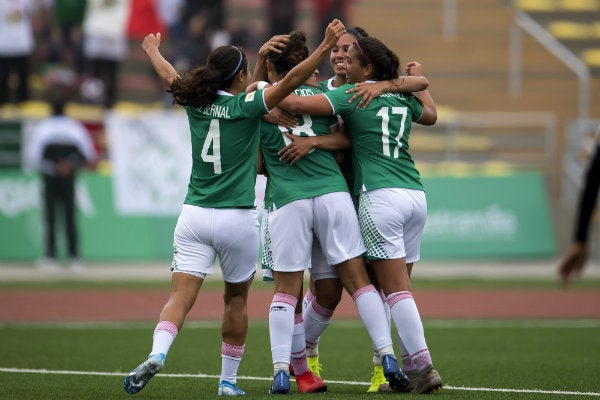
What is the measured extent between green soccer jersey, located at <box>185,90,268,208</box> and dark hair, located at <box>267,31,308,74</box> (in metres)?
0.49

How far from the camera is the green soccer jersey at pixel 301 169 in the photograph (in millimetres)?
8032

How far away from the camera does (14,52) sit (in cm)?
2316

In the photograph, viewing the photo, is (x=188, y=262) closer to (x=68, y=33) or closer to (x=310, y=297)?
(x=310, y=297)

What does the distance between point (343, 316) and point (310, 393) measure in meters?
6.56

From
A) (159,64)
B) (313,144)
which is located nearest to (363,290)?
(313,144)

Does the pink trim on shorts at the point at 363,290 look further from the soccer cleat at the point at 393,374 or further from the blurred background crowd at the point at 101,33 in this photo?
the blurred background crowd at the point at 101,33

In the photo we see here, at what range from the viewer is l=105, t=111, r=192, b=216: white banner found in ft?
67.2

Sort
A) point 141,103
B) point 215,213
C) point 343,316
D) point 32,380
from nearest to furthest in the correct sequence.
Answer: point 215,213 < point 32,380 < point 343,316 < point 141,103

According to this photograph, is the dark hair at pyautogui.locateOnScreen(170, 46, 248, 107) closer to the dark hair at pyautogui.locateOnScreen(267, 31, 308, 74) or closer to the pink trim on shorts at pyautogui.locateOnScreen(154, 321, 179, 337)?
the dark hair at pyautogui.locateOnScreen(267, 31, 308, 74)

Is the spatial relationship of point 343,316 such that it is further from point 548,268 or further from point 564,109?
point 564,109

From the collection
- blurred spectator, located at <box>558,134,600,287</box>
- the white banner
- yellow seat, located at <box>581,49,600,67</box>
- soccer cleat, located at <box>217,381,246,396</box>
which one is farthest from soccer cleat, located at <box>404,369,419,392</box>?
yellow seat, located at <box>581,49,600,67</box>

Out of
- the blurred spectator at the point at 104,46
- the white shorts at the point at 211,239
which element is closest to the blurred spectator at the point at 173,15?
the blurred spectator at the point at 104,46

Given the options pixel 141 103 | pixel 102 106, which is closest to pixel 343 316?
pixel 102 106

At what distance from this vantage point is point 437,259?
20750mm
